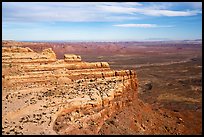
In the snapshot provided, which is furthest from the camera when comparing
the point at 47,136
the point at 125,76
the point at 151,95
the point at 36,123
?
the point at 151,95

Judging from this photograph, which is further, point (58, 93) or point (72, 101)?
point (58, 93)

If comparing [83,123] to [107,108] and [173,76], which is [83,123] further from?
[173,76]

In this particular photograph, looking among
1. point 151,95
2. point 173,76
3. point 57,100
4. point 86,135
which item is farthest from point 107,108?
point 173,76

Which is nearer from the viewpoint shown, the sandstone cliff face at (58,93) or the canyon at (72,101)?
the sandstone cliff face at (58,93)

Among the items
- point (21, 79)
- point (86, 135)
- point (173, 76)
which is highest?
point (21, 79)

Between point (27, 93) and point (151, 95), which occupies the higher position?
point (27, 93)

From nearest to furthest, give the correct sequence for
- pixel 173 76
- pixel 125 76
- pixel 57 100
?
pixel 57 100 < pixel 125 76 < pixel 173 76

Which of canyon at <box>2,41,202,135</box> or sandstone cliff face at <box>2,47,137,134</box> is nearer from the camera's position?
sandstone cliff face at <box>2,47,137,134</box>

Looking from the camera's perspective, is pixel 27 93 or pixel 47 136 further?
pixel 27 93
